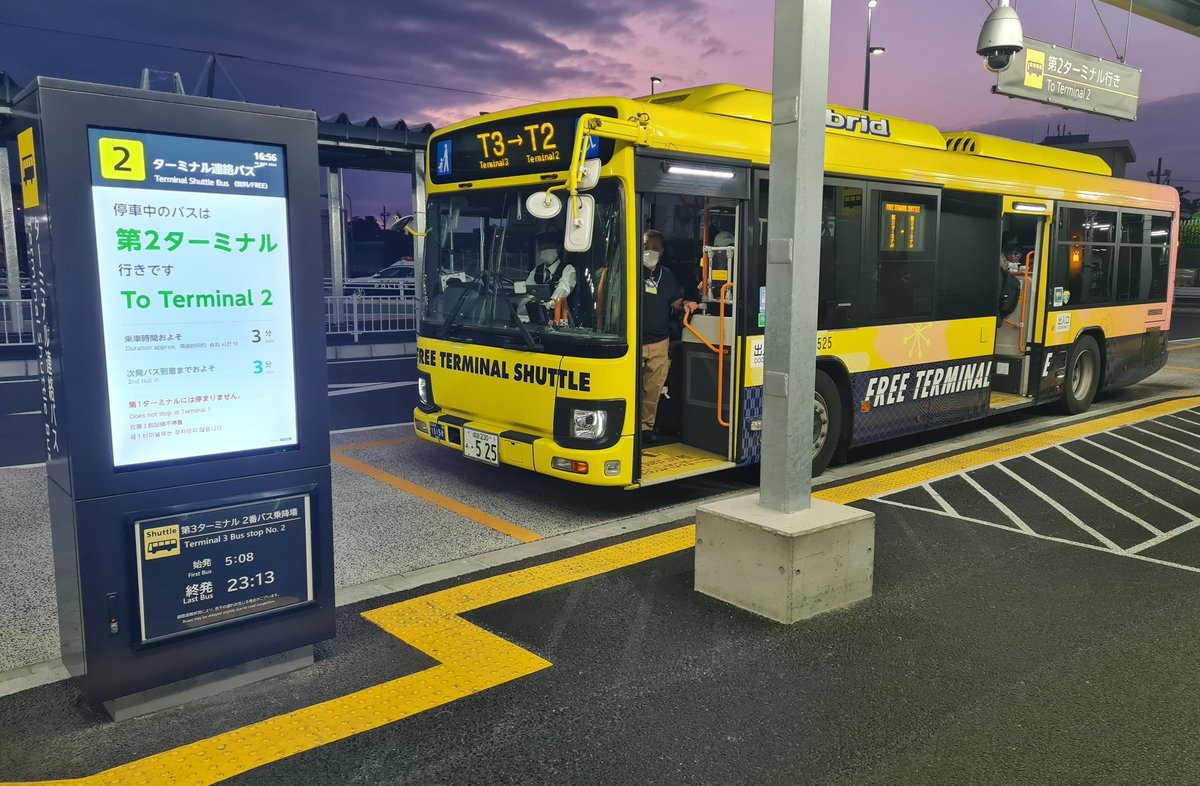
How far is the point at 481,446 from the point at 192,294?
3.38 m

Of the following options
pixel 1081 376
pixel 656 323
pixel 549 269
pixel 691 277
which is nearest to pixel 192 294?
pixel 549 269

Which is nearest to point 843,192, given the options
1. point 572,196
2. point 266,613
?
point 572,196

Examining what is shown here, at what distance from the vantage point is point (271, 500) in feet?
12.8

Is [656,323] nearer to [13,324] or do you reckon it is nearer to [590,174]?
[590,174]

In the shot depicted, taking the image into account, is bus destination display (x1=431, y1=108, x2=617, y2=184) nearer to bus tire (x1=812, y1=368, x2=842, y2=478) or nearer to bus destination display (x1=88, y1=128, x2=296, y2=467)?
bus destination display (x1=88, y1=128, x2=296, y2=467)

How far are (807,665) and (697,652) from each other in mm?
522

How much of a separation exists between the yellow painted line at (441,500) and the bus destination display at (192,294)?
8.28 feet

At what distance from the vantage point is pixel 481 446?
268 inches

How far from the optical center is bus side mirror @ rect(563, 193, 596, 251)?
542 centimetres

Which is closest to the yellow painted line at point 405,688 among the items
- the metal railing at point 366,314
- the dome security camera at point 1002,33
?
the dome security camera at point 1002,33

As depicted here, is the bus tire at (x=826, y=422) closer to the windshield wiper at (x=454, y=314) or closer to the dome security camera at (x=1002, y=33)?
the windshield wiper at (x=454, y=314)

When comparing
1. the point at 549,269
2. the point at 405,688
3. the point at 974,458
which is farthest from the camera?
the point at 974,458

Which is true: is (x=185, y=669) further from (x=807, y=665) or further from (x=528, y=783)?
(x=807, y=665)

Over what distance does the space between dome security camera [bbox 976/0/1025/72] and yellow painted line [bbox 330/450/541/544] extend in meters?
6.95
